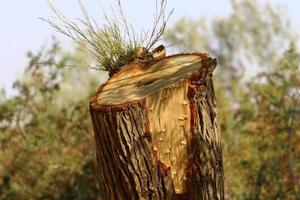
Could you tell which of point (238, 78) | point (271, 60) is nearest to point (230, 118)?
point (238, 78)

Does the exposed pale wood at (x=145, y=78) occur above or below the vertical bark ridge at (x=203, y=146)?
above

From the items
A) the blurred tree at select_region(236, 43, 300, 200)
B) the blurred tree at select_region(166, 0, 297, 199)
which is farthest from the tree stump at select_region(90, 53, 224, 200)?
the blurred tree at select_region(166, 0, 297, 199)

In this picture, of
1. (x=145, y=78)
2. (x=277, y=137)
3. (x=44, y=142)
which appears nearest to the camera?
(x=145, y=78)

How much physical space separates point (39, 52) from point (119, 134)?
9.12 metres

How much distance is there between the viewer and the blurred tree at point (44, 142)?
1200 cm

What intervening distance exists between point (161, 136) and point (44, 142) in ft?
26.7

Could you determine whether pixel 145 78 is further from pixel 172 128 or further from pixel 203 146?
pixel 203 146

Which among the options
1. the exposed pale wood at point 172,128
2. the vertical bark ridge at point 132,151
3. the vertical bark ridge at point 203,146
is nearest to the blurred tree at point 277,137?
the vertical bark ridge at point 203,146

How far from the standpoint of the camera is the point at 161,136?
4461mm

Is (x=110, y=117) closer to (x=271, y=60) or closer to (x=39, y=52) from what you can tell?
(x=39, y=52)

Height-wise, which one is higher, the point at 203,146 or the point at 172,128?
the point at 172,128

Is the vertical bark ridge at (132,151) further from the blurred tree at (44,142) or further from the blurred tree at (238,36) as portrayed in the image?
the blurred tree at (238,36)

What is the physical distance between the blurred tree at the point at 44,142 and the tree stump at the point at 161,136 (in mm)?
7249

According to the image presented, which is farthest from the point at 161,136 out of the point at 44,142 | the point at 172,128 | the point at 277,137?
the point at 44,142
